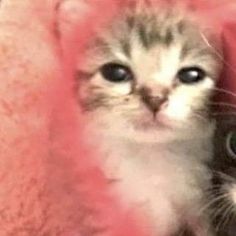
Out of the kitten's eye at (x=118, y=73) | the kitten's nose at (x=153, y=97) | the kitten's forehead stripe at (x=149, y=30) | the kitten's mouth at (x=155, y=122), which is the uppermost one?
the kitten's forehead stripe at (x=149, y=30)

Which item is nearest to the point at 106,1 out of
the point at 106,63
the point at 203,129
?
the point at 106,63

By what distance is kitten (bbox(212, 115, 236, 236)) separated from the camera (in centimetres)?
A: 76

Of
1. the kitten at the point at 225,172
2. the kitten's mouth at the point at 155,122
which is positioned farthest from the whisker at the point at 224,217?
the kitten's mouth at the point at 155,122

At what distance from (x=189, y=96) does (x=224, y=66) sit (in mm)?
57

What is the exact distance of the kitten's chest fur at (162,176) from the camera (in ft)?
2.51

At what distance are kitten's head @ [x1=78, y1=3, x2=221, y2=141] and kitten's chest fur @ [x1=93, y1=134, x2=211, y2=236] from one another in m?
0.03

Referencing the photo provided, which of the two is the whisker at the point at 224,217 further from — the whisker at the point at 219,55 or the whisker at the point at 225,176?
the whisker at the point at 219,55

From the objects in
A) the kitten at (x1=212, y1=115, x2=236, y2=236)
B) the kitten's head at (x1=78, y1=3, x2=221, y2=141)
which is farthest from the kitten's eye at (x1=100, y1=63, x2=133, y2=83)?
the kitten at (x1=212, y1=115, x2=236, y2=236)

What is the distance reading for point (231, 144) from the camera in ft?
2.52

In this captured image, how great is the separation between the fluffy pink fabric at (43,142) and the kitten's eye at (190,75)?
0.03 m

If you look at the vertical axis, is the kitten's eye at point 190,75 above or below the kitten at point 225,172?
above

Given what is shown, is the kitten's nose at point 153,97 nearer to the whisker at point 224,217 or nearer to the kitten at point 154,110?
the kitten at point 154,110

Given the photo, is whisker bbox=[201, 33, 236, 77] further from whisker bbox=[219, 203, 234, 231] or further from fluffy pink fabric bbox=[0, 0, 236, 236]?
whisker bbox=[219, 203, 234, 231]

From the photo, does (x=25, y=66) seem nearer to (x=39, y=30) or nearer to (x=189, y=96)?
(x=39, y=30)
